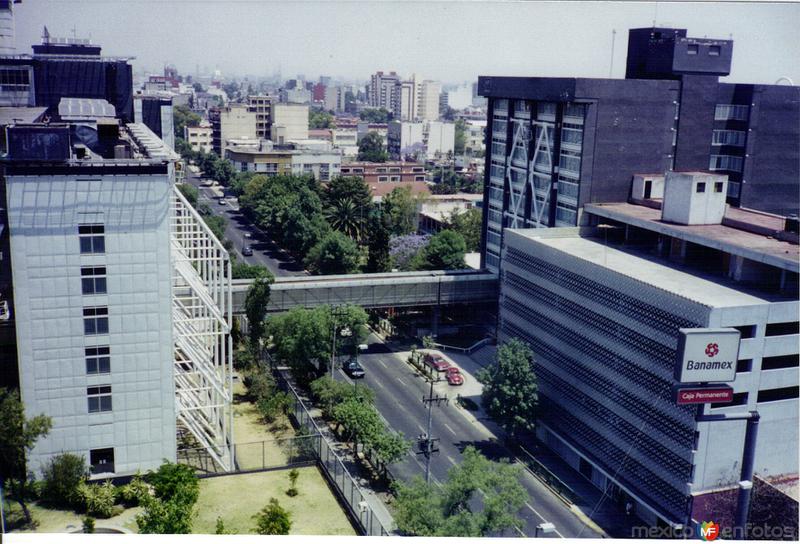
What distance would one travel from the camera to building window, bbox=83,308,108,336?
80.1 feet

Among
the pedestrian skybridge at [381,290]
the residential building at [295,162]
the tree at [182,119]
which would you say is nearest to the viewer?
the pedestrian skybridge at [381,290]

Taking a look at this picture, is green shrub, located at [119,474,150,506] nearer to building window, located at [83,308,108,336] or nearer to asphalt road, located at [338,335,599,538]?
building window, located at [83,308,108,336]

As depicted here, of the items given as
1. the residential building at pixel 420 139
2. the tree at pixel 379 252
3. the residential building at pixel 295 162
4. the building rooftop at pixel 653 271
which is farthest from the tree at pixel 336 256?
the residential building at pixel 420 139

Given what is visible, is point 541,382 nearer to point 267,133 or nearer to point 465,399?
point 465,399

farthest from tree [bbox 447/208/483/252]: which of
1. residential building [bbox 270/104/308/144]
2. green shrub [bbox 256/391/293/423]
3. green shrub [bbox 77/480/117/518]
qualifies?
residential building [bbox 270/104/308/144]

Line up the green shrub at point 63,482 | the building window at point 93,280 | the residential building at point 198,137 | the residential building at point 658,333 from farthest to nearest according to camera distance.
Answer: the residential building at point 198,137
the residential building at point 658,333
the building window at point 93,280
the green shrub at point 63,482

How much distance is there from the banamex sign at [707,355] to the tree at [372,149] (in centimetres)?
8639

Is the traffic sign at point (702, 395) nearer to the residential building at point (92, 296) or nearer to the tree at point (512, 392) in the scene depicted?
the tree at point (512, 392)

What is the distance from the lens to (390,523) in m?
25.6

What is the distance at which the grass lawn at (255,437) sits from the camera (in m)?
28.7

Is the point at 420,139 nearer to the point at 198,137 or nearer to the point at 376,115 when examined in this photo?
the point at 198,137

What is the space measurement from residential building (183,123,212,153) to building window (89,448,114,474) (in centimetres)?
10607

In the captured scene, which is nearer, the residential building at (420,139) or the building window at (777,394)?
the building window at (777,394)

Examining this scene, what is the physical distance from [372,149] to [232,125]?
21854 mm
